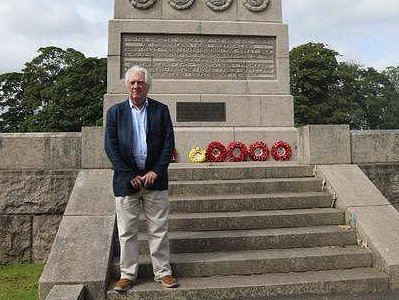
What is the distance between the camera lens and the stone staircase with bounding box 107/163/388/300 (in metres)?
4.30

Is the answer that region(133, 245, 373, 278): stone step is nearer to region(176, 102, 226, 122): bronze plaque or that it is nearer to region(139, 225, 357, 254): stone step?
region(139, 225, 357, 254): stone step

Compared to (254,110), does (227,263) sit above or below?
below

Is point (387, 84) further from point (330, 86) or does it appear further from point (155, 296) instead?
point (155, 296)

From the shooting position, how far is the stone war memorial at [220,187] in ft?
14.5

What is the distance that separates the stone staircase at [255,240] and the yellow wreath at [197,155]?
171 cm

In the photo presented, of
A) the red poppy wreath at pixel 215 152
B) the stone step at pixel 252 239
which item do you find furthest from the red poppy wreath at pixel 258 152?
the stone step at pixel 252 239

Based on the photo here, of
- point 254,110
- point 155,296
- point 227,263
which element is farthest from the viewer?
point 254,110

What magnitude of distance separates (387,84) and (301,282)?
51335 mm

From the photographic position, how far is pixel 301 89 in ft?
126

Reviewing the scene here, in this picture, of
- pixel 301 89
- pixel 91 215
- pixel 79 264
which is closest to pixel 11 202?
pixel 91 215

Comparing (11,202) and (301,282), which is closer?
(301,282)

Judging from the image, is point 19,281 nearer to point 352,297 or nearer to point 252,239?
point 252,239

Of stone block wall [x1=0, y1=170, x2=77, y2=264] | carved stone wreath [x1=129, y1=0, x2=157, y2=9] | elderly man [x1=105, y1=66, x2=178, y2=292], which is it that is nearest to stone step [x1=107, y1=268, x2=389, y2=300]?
elderly man [x1=105, y1=66, x2=178, y2=292]

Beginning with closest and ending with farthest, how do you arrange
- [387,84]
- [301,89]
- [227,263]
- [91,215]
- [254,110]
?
1. [227,263]
2. [91,215]
3. [254,110]
4. [301,89]
5. [387,84]
